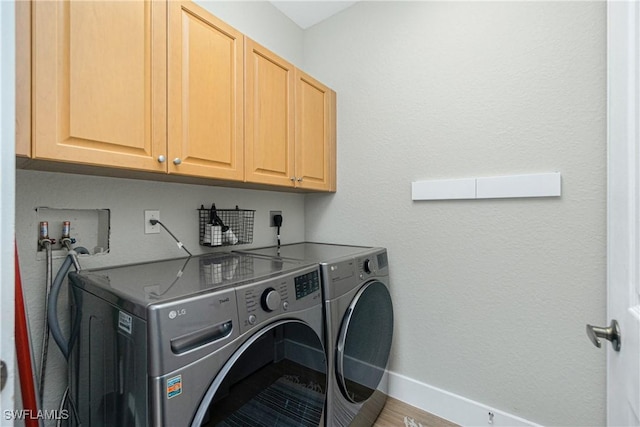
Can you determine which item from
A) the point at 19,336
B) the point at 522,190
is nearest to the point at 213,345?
the point at 19,336

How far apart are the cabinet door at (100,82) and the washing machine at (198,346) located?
1.49ft

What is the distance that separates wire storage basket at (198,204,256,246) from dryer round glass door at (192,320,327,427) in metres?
0.77

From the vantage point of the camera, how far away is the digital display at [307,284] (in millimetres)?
1094

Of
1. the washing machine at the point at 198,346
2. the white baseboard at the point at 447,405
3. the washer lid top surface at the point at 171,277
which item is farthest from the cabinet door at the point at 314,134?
the white baseboard at the point at 447,405

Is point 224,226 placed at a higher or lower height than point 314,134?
lower

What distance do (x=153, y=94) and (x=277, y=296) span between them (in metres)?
0.89

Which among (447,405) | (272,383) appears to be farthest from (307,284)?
(447,405)

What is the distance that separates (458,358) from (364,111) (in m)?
1.67

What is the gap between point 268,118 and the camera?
1.57 m

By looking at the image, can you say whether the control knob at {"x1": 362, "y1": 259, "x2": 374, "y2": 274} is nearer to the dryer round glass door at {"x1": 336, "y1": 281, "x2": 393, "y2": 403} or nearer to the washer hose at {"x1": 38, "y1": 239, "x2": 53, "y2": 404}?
the dryer round glass door at {"x1": 336, "y1": 281, "x2": 393, "y2": 403}

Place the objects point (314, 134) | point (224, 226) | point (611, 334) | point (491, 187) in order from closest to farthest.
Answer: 1. point (611, 334)
2. point (491, 187)
3. point (224, 226)
4. point (314, 134)

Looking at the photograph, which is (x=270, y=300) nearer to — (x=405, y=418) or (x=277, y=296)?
(x=277, y=296)

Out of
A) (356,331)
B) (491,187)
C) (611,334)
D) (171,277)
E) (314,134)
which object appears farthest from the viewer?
(314,134)

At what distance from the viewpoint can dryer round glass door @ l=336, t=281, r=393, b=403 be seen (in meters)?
1.29
